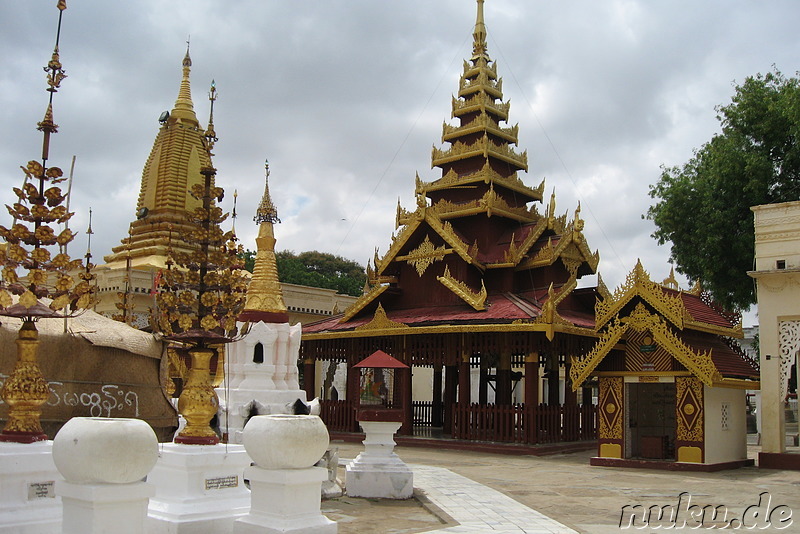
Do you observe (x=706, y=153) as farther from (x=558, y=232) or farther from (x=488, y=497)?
(x=488, y=497)

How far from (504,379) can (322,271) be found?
4047cm

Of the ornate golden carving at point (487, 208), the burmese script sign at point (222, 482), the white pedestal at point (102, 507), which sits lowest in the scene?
the burmese script sign at point (222, 482)

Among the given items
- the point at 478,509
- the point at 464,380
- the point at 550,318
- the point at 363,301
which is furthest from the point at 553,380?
the point at 478,509

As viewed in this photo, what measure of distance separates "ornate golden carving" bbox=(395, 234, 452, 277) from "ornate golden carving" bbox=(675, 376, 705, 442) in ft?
31.9

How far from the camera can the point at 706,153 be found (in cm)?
2486

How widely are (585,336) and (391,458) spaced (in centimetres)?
1093

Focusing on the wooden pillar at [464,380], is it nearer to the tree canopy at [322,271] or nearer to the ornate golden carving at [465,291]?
the ornate golden carving at [465,291]

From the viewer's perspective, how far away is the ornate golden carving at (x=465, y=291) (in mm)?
22031

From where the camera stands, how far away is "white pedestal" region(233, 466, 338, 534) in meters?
6.21

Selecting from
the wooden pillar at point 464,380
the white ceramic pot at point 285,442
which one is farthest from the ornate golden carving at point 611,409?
the white ceramic pot at point 285,442

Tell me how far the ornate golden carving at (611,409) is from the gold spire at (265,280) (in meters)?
6.80

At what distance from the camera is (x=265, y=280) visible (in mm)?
16172

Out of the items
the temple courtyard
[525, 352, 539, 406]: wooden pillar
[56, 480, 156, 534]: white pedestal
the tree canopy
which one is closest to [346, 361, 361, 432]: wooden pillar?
[525, 352, 539, 406]: wooden pillar

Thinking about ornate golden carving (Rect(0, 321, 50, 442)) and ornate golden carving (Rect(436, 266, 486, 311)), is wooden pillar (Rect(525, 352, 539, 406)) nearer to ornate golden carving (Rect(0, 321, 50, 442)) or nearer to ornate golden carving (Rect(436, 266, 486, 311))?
ornate golden carving (Rect(436, 266, 486, 311))
